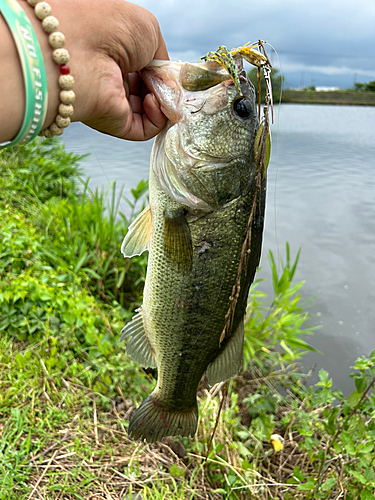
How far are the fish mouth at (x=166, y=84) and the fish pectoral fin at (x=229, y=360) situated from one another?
1.02 m

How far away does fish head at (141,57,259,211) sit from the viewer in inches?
57.3

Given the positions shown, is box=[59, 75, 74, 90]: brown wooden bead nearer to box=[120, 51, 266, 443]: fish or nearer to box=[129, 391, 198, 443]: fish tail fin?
box=[120, 51, 266, 443]: fish

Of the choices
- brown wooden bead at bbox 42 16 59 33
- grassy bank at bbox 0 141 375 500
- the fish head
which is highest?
brown wooden bead at bbox 42 16 59 33

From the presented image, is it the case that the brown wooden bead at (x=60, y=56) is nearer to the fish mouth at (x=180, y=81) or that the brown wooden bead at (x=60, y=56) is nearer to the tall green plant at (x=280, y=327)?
the fish mouth at (x=180, y=81)

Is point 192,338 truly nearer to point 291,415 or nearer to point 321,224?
point 291,415

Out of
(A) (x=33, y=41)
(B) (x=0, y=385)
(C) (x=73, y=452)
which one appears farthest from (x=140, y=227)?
(B) (x=0, y=385)

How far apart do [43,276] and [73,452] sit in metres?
1.53

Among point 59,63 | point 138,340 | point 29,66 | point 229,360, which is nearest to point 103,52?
point 59,63

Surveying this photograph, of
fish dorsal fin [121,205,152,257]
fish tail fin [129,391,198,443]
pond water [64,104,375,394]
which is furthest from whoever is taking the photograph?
pond water [64,104,375,394]

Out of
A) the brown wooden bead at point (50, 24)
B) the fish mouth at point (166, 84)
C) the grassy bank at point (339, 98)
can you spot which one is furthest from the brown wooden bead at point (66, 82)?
the grassy bank at point (339, 98)

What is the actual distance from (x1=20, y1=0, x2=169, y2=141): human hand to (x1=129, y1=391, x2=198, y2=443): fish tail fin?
1.36 metres

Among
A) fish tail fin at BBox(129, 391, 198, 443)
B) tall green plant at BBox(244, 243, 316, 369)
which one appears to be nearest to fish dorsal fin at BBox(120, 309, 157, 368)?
fish tail fin at BBox(129, 391, 198, 443)

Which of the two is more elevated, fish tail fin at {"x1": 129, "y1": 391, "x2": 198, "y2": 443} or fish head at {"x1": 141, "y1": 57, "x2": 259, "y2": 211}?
fish head at {"x1": 141, "y1": 57, "x2": 259, "y2": 211}

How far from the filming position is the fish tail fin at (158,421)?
6.17ft
